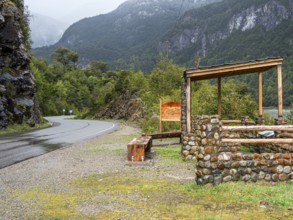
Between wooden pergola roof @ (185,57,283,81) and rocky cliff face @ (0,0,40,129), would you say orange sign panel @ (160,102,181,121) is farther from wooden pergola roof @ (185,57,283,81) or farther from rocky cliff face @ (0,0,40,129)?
rocky cliff face @ (0,0,40,129)

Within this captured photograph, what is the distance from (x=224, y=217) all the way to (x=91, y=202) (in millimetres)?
2525

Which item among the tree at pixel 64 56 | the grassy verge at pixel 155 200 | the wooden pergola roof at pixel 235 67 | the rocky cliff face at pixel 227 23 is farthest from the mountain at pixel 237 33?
the grassy verge at pixel 155 200

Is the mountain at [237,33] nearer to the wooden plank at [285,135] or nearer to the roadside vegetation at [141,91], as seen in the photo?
the roadside vegetation at [141,91]

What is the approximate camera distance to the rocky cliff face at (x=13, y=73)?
26.8 metres

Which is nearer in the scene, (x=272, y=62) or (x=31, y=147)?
(x=272, y=62)

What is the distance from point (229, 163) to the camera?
7.35 metres

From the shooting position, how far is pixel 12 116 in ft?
87.4

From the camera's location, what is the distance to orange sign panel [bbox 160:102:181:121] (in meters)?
15.7

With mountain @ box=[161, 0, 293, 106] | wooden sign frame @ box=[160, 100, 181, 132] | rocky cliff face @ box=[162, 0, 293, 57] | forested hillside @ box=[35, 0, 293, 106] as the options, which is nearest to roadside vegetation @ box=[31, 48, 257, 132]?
wooden sign frame @ box=[160, 100, 181, 132]

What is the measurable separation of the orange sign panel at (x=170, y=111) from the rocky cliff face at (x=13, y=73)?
15.1 m

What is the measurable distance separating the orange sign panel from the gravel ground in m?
3.68

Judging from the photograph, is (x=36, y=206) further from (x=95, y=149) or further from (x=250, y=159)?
(x=95, y=149)

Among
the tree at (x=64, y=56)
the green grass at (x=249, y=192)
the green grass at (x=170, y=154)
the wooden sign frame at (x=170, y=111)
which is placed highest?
the tree at (x=64, y=56)

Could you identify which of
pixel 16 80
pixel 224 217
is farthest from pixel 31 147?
pixel 16 80
